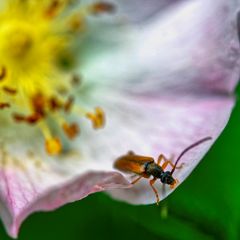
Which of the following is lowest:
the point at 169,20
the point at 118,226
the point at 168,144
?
the point at 118,226

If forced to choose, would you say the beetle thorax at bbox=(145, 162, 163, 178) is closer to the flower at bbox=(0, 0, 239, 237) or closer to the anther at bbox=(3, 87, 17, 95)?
the flower at bbox=(0, 0, 239, 237)

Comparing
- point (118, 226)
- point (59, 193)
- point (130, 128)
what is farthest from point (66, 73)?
→ point (59, 193)

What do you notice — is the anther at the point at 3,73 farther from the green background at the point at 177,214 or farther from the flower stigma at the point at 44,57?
the green background at the point at 177,214

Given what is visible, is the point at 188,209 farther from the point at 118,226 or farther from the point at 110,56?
the point at 110,56

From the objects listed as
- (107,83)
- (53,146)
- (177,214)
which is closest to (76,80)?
(107,83)

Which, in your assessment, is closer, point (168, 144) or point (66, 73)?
point (168, 144)

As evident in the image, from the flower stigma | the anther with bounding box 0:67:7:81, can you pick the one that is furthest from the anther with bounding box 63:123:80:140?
the anther with bounding box 0:67:7:81

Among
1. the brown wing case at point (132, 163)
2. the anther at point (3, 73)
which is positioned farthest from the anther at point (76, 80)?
the brown wing case at point (132, 163)
